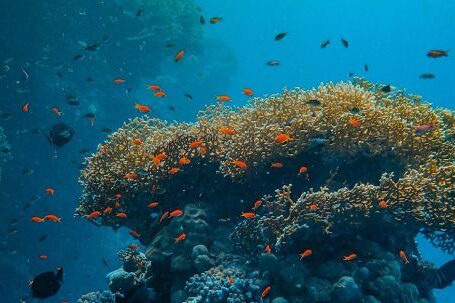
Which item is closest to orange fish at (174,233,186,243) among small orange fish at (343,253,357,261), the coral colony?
the coral colony

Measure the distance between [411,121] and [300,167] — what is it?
7.88 feet

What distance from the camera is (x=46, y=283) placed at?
4.96 m

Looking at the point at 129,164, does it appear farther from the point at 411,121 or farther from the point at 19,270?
the point at 19,270

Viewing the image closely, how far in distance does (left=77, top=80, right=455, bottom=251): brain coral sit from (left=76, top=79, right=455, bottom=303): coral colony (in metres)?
0.02

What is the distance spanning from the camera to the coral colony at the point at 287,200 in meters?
5.81

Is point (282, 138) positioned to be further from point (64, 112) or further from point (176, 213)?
point (64, 112)

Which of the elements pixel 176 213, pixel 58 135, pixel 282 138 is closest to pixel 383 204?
pixel 282 138

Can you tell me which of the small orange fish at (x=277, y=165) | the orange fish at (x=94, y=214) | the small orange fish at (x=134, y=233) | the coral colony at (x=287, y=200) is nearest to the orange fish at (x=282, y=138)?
the coral colony at (x=287, y=200)

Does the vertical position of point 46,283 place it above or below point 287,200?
below

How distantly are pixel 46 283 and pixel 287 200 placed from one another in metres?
3.75

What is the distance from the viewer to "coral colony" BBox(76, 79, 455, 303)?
581cm

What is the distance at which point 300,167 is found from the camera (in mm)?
6863

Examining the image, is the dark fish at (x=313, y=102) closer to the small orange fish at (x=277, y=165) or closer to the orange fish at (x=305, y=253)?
the small orange fish at (x=277, y=165)

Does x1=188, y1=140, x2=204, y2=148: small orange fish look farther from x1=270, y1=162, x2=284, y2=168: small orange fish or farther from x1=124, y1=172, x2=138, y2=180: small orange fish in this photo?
x1=270, y1=162, x2=284, y2=168: small orange fish
